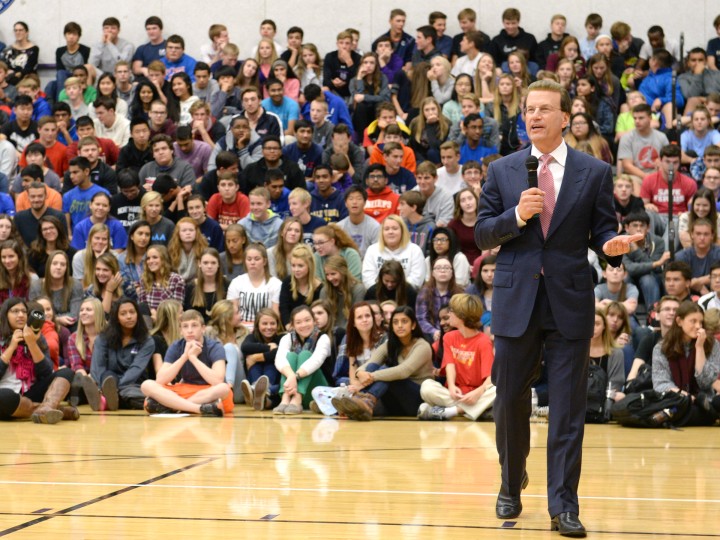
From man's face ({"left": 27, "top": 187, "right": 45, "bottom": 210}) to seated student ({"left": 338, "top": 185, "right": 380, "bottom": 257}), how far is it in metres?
2.90

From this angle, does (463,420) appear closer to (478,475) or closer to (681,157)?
(478,475)

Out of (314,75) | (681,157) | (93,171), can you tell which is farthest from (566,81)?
(93,171)

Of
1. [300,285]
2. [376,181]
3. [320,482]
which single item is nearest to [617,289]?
[376,181]

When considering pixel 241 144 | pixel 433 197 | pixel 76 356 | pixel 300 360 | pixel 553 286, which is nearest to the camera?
pixel 553 286

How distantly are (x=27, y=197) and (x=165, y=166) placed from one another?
→ 4.70 ft

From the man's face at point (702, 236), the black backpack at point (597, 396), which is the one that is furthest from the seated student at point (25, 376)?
the man's face at point (702, 236)

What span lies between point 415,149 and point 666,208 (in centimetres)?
288

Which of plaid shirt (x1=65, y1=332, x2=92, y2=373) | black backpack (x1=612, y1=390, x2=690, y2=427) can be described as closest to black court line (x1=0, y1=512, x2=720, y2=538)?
black backpack (x1=612, y1=390, x2=690, y2=427)

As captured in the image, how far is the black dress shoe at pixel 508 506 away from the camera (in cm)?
464

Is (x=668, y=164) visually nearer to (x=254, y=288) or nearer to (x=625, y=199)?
(x=625, y=199)

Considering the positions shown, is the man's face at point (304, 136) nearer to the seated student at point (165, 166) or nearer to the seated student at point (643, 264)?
the seated student at point (165, 166)

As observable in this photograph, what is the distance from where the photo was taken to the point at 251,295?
10562 millimetres

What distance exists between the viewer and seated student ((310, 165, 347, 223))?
1173cm

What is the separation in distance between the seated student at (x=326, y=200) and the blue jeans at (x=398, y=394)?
110 inches
